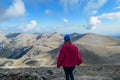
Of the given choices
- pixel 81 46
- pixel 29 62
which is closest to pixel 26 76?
pixel 29 62

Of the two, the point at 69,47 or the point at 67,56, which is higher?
the point at 69,47

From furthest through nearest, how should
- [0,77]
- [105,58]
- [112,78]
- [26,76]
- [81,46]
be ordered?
[81,46] < [105,58] < [112,78] < [0,77] < [26,76]

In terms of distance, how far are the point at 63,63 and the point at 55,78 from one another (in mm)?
5351

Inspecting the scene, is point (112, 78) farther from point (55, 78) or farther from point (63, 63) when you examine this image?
point (63, 63)

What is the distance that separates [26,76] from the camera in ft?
46.7

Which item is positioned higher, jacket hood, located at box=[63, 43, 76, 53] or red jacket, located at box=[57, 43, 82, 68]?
jacket hood, located at box=[63, 43, 76, 53]

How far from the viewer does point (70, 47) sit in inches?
456

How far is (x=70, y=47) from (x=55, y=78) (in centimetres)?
566

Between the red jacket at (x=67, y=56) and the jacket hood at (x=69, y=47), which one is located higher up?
the jacket hood at (x=69, y=47)

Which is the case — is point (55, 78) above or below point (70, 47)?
below

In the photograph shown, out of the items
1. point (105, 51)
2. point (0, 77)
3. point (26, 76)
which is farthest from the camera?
point (105, 51)

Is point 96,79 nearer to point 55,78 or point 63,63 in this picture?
point 55,78

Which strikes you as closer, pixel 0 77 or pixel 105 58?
pixel 0 77

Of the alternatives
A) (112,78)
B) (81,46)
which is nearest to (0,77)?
(112,78)
